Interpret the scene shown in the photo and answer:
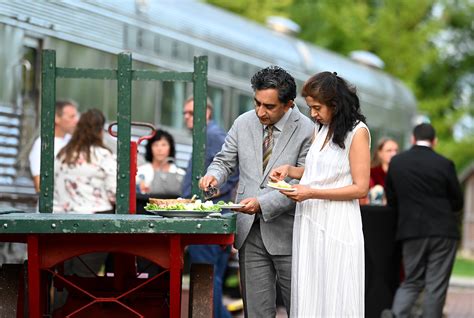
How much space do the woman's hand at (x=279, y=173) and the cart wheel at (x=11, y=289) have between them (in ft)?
5.01

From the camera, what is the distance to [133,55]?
1445 centimetres

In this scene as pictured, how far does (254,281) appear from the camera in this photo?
795 centimetres

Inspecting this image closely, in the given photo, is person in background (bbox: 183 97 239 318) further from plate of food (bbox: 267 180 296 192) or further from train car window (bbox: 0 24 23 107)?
plate of food (bbox: 267 180 296 192)

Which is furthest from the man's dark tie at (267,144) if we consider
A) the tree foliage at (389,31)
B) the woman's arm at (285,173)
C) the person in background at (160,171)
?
the tree foliage at (389,31)

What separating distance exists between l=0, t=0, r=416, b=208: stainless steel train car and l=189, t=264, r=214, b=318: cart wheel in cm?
426

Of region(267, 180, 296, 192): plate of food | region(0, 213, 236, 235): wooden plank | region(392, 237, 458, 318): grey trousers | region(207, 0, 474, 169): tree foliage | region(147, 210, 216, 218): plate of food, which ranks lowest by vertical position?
region(392, 237, 458, 318): grey trousers

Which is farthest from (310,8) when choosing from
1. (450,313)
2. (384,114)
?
(450,313)

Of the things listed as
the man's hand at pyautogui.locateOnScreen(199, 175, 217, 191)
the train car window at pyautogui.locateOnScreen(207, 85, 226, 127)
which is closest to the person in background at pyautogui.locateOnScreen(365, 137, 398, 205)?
the train car window at pyautogui.locateOnScreen(207, 85, 226, 127)

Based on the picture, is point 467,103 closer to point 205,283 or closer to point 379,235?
point 379,235

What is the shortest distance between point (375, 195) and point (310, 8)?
900 inches

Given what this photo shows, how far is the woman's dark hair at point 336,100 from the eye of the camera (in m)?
7.78

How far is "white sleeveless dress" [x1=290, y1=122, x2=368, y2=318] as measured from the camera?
7.69m

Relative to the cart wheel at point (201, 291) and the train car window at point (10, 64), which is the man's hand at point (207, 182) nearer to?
the cart wheel at point (201, 291)

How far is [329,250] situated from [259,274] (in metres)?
0.48
